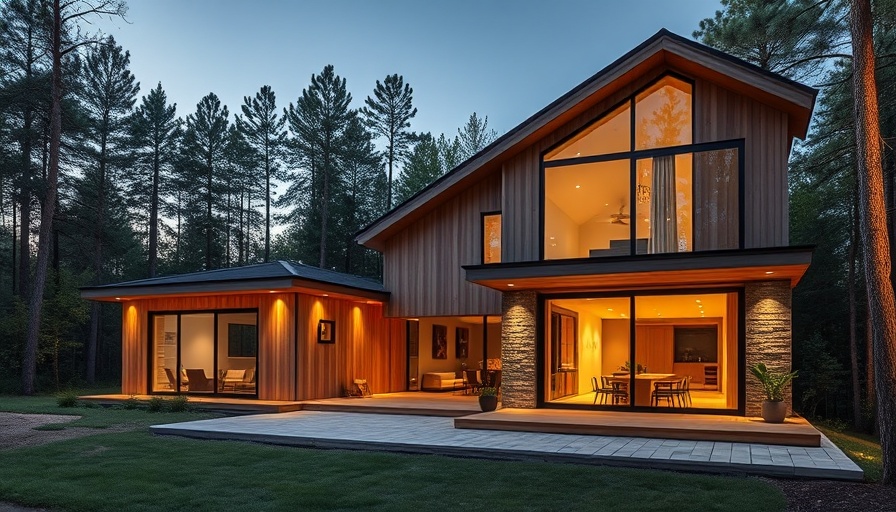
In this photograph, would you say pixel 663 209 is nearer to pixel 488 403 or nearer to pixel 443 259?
pixel 488 403

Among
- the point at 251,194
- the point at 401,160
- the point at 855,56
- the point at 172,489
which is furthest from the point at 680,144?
the point at 251,194

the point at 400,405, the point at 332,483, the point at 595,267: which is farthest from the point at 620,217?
the point at 332,483

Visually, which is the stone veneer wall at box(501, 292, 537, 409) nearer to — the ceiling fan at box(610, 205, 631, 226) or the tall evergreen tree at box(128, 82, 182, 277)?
the ceiling fan at box(610, 205, 631, 226)

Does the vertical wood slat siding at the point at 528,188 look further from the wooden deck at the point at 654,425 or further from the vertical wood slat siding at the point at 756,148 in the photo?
the wooden deck at the point at 654,425

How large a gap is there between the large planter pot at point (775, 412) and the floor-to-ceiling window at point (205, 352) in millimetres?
10196

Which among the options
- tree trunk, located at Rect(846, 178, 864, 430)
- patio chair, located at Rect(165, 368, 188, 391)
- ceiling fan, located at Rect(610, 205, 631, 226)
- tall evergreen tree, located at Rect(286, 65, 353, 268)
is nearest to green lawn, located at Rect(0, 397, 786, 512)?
ceiling fan, located at Rect(610, 205, 631, 226)

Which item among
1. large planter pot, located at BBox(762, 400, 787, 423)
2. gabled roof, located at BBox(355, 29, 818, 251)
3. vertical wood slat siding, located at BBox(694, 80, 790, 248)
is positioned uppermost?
gabled roof, located at BBox(355, 29, 818, 251)

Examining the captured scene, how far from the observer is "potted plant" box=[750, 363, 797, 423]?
33.2ft

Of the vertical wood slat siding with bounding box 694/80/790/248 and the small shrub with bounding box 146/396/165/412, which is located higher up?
the vertical wood slat siding with bounding box 694/80/790/248

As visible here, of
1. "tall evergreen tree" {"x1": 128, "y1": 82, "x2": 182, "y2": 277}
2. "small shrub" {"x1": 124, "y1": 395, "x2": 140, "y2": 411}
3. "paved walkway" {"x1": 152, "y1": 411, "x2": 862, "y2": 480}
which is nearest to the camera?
"paved walkway" {"x1": 152, "y1": 411, "x2": 862, "y2": 480}

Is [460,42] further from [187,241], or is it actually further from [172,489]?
[172,489]

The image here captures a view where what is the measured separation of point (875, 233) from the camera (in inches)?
296

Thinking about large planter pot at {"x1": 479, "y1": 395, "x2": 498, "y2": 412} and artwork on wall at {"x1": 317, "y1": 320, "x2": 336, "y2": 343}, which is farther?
artwork on wall at {"x1": 317, "y1": 320, "x2": 336, "y2": 343}

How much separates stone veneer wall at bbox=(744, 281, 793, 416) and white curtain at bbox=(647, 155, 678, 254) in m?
1.57
